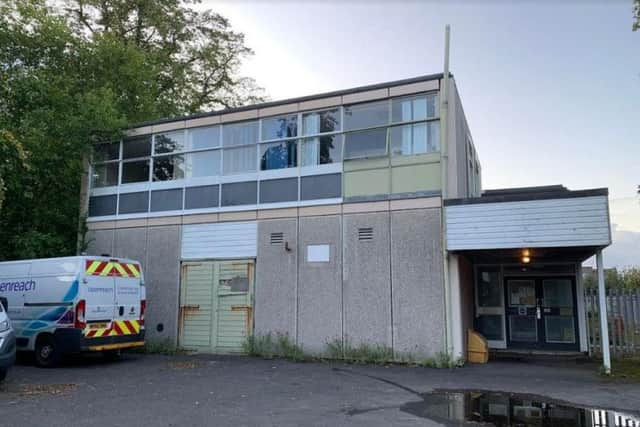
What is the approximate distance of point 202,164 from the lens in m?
14.4

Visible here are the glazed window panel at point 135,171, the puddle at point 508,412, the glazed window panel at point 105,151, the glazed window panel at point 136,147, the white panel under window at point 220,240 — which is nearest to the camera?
the puddle at point 508,412

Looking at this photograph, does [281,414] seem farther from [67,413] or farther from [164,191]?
[164,191]

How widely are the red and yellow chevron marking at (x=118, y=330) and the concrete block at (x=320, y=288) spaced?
3.76m

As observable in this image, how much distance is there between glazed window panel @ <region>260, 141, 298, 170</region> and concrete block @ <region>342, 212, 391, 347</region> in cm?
217

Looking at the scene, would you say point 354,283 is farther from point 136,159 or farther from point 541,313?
point 136,159

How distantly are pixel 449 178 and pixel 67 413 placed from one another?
836 cm

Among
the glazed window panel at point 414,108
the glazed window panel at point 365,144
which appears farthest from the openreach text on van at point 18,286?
the glazed window panel at point 414,108

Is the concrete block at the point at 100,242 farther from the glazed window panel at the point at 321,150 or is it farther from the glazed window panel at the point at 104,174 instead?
the glazed window panel at the point at 321,150

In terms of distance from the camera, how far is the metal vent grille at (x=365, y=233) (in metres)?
12.1

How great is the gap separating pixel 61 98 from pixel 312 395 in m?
13.9

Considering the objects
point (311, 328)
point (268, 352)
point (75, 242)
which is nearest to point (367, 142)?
point (311, 328)

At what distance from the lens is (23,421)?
21.1 ft

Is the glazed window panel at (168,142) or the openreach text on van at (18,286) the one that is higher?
the glazed window panel at (168,142)

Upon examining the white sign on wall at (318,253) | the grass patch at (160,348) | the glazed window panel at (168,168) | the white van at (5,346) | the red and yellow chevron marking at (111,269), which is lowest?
the grass patch at (160,348)
